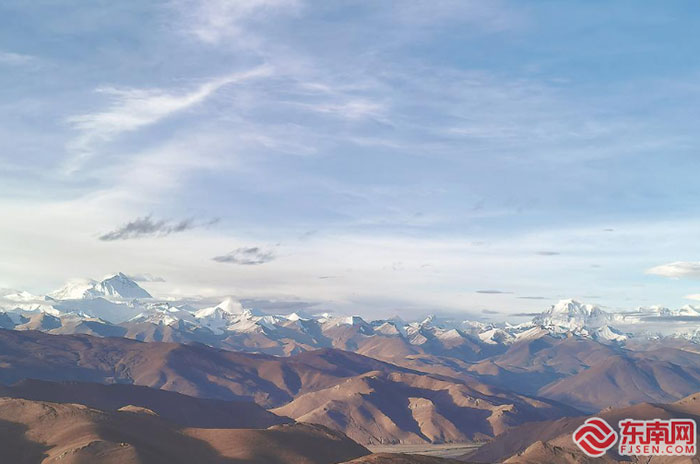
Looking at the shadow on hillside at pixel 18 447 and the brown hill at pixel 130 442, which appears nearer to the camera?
the brown hill at pixel 130 442

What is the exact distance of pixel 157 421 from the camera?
641 feet

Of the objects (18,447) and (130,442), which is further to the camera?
(18,447)

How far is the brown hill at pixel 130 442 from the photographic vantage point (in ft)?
511

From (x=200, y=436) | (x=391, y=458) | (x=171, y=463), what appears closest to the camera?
(x=391, y=458)

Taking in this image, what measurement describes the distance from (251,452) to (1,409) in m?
78.8

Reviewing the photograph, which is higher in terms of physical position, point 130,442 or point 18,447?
point 130,442

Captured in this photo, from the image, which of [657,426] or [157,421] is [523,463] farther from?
[157,421]

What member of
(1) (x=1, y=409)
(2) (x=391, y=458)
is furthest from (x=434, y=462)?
(1) (x=1, y=409)

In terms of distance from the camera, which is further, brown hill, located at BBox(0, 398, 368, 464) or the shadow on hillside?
the shadow on hillside

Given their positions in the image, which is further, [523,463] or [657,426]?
[523,463]

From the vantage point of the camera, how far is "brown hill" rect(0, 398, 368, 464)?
155750mm

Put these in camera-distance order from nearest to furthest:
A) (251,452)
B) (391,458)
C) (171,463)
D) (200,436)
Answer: (391,458) < (171,463) < (251,452) < (200,436)

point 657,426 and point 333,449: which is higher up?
point 657,426

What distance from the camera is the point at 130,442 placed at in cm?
16162
